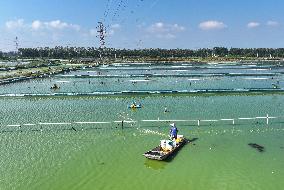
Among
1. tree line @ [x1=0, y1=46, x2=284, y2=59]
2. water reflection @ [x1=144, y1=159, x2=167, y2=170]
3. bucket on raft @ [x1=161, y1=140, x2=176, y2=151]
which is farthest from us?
tree line @ [x1=0, y1=46, x2=284, y2=59]

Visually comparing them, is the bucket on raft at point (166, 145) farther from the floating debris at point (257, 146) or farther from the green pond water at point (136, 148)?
the floating debris at point (257, 146)

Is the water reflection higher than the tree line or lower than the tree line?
lower

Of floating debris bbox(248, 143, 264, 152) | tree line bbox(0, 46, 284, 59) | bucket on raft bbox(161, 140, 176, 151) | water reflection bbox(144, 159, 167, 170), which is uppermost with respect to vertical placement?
tree line bbox(0, 46, 284, 59)

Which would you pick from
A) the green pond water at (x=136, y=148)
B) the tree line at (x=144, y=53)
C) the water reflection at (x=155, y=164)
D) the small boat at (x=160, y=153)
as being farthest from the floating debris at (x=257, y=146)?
the tree line at (x=144, y=53)

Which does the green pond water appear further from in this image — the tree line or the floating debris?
the tree line

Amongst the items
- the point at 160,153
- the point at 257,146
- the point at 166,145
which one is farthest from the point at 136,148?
the point at 257,146

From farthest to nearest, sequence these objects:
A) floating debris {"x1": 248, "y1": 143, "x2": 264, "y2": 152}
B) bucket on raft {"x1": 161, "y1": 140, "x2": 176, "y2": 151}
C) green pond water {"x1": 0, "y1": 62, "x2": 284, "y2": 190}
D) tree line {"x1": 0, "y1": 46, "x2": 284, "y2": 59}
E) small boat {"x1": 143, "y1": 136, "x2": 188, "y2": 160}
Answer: tree line {"x1": 0, "y1": 46, "x2": 284, "y2": 59}
floating debris {"x1": 248, "y1": 143, "x2": 264, "y2": 152}
bucket on raft {"x1": 161, "y1": 140, "x2": 176, "y2": 151}
small boat {"x1": 143, "y1": 136, "x2": 188, "y2": 160}
green pond water {"x1": 0, "y1": 62, "x2": 284, "y2": 190}

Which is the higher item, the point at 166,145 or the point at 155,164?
the point at 166,145

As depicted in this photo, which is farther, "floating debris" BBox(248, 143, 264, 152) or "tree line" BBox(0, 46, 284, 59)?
"tree line" BBox(0, 46, 284, 59)

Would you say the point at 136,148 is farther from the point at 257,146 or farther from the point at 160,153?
the point at 257,146

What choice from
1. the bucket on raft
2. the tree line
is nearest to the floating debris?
the bucket on raft
